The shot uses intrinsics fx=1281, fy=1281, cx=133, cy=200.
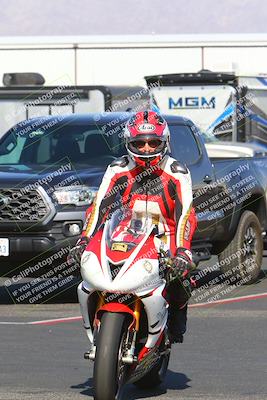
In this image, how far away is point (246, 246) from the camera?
614 inches

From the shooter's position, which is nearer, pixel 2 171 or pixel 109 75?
pixel 2 171

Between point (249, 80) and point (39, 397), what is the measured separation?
22969 mm

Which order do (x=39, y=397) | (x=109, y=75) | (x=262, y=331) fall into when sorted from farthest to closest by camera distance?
(x=109, y=75), (x=262, y=331), (x=39, y=397)

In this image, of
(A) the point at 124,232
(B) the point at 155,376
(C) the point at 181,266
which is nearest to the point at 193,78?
(B) the point at 155,376

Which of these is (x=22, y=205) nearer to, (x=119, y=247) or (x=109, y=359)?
(x=119, y=247)

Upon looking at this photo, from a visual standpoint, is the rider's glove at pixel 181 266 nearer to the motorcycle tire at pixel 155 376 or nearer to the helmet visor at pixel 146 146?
the helmet visor at pixel 146 146

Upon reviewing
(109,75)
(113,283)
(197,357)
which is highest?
(113,283)

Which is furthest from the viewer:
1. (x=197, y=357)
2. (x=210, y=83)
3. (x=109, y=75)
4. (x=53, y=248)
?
(x=109, y=75)

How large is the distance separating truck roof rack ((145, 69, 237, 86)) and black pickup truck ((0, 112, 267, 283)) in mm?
12920

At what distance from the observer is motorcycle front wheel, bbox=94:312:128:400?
23.4 feet

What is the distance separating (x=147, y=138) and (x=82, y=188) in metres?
4.97

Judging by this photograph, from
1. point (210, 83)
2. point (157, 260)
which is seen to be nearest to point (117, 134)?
point (157, 260)

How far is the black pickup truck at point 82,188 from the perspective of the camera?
12945 millimetres

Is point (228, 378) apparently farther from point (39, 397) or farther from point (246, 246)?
point (246, 246)
